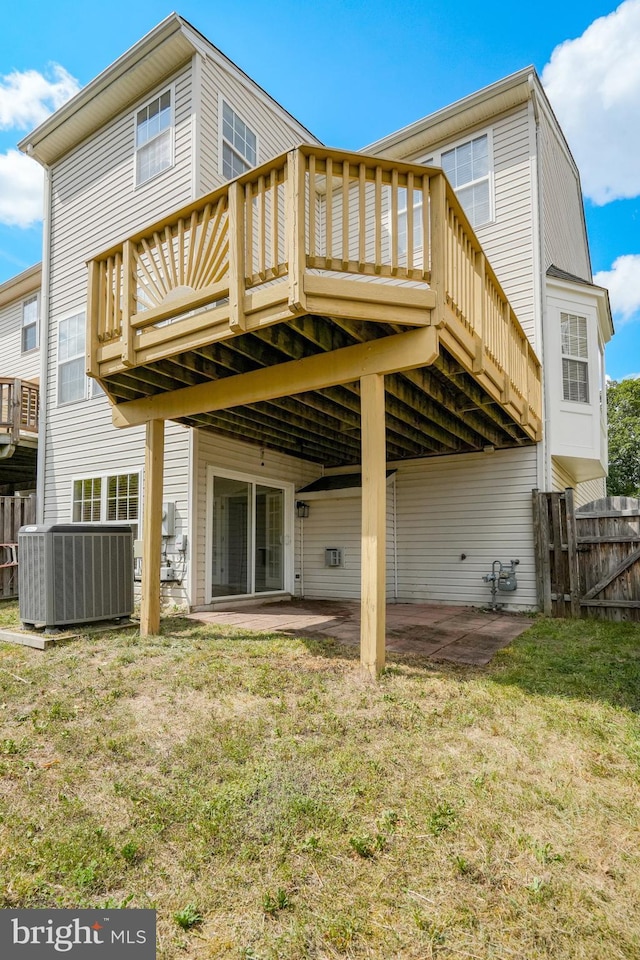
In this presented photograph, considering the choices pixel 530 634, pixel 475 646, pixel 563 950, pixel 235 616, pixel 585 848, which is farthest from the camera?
pixel 235 616

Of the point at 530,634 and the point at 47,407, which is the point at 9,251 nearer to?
the point at 47,407

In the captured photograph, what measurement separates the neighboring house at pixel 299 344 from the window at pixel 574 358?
0.03 m

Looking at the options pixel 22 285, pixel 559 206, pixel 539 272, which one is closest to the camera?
pixel 539 272

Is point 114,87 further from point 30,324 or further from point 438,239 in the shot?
point 438,239

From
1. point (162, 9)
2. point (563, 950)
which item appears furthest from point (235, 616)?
point (162, 9)

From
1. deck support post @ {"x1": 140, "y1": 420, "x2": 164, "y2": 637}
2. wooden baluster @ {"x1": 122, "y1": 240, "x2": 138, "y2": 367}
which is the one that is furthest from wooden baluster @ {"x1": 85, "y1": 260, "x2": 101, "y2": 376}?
deck support post @ {"x1": 140, "y1": 420, "x2": 164, "y2": 637}

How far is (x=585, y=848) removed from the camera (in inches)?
75.7

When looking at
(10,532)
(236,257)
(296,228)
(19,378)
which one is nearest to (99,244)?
(19,378)

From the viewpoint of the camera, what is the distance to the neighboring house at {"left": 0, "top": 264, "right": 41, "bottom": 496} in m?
9.39

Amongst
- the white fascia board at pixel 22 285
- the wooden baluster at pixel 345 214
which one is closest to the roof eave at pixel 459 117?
the wooden baluster at pixel 345 214

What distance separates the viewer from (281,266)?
386 cm

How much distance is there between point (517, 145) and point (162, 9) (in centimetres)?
575

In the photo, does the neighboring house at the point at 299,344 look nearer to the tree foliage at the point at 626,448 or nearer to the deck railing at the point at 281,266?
the deck railing at the point at 281,266

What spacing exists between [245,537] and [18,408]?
16.3 feet
